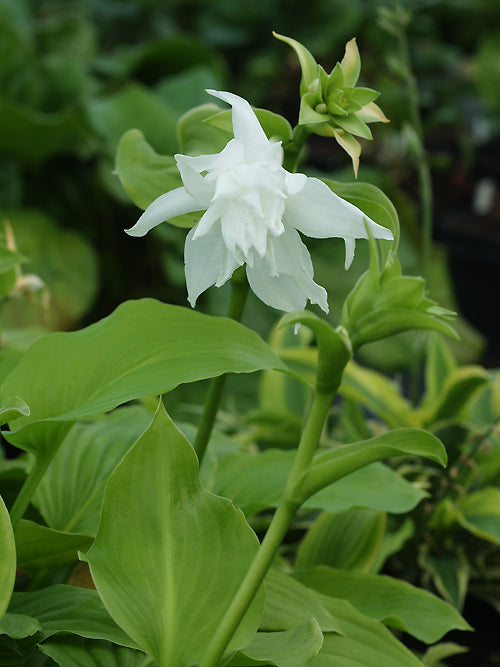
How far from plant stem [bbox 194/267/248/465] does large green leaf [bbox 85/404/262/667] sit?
0.08 meters

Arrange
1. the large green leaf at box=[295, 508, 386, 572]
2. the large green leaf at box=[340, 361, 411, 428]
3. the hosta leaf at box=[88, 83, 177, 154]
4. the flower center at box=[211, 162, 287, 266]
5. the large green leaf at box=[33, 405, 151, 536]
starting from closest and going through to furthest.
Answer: the flower center at box=[211, 162, 287, 266], the large green leaf at box=[33, 405, 151, 536], the large green leaf at box=[295, 508, 386, 572], the large green leaf at box=[340, 361, 411, 428], the hosta leaf at box=[88, 83, 177, 154]

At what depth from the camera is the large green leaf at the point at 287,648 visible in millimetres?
444

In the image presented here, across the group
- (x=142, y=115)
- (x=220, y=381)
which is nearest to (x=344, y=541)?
(x=220, y=381)

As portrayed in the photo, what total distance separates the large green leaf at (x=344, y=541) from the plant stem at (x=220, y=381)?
28 cm

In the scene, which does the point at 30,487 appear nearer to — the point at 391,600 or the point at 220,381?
the point at 220,381

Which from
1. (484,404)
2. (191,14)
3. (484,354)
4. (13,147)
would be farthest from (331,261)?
(191,14)

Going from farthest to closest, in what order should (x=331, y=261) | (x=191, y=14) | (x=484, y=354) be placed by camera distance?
1. (x=191, y=14)
2. (x=484, y=354)
3. (x=331, y=261)

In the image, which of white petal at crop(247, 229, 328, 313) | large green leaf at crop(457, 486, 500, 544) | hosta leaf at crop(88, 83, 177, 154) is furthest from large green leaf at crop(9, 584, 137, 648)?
hosta leaf at crop(88, 83, 177, 154)

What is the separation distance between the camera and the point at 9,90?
2.00 m

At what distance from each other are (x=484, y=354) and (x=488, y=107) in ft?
3.43

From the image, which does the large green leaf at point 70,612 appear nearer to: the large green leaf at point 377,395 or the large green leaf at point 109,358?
the large green leaf at point 109,358

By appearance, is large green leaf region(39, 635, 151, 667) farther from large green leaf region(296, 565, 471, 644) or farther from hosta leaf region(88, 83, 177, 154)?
hosta leaf region(88, 83, 177, 154)

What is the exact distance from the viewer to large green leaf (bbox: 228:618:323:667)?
17.5 inches

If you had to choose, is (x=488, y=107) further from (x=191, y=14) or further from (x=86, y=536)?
(x=86, y=536)
